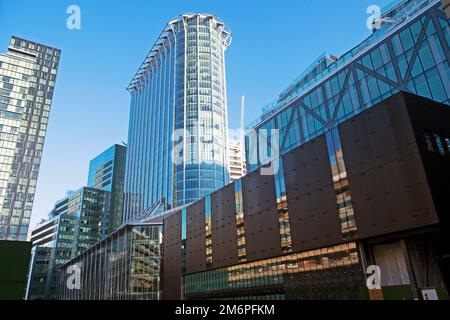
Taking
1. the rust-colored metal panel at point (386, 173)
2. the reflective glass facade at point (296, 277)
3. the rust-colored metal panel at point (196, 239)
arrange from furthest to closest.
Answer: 1. the rust-colored metal panel at point (196, 239)
2. the reflective glass facade at point (296, 277)
3. the rust-colored metal panel at point (386, 173)

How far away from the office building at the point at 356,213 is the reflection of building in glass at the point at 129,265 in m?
20.9

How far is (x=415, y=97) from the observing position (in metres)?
28.0

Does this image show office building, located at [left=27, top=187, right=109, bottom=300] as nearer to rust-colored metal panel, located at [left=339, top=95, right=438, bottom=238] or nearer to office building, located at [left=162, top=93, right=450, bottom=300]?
office building, located at [left=162, top=93, right=450, bottom=300]

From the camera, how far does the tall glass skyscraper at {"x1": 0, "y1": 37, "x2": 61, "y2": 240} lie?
392ft

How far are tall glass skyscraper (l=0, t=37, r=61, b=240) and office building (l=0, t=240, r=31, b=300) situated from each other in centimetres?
12186

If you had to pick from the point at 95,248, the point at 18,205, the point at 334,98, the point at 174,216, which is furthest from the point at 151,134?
the point at 334,98

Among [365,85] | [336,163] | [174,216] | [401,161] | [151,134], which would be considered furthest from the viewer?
[151,134]

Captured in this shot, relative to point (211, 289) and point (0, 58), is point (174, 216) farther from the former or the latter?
point (0, 58)

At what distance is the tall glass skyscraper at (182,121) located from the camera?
122 meters

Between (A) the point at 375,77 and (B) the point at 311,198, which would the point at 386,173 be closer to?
(B) the point at 311,198

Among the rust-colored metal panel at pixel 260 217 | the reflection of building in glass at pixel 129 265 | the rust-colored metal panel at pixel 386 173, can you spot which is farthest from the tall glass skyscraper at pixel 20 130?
the rust-colored metal panel at pixel 386 173

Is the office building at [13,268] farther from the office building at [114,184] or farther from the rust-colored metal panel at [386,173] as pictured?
the office building at [114,184]

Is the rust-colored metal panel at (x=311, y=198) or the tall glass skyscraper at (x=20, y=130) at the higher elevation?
the tall glass skyscraper at (x=20, y=130)

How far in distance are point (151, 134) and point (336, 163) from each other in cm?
12630
